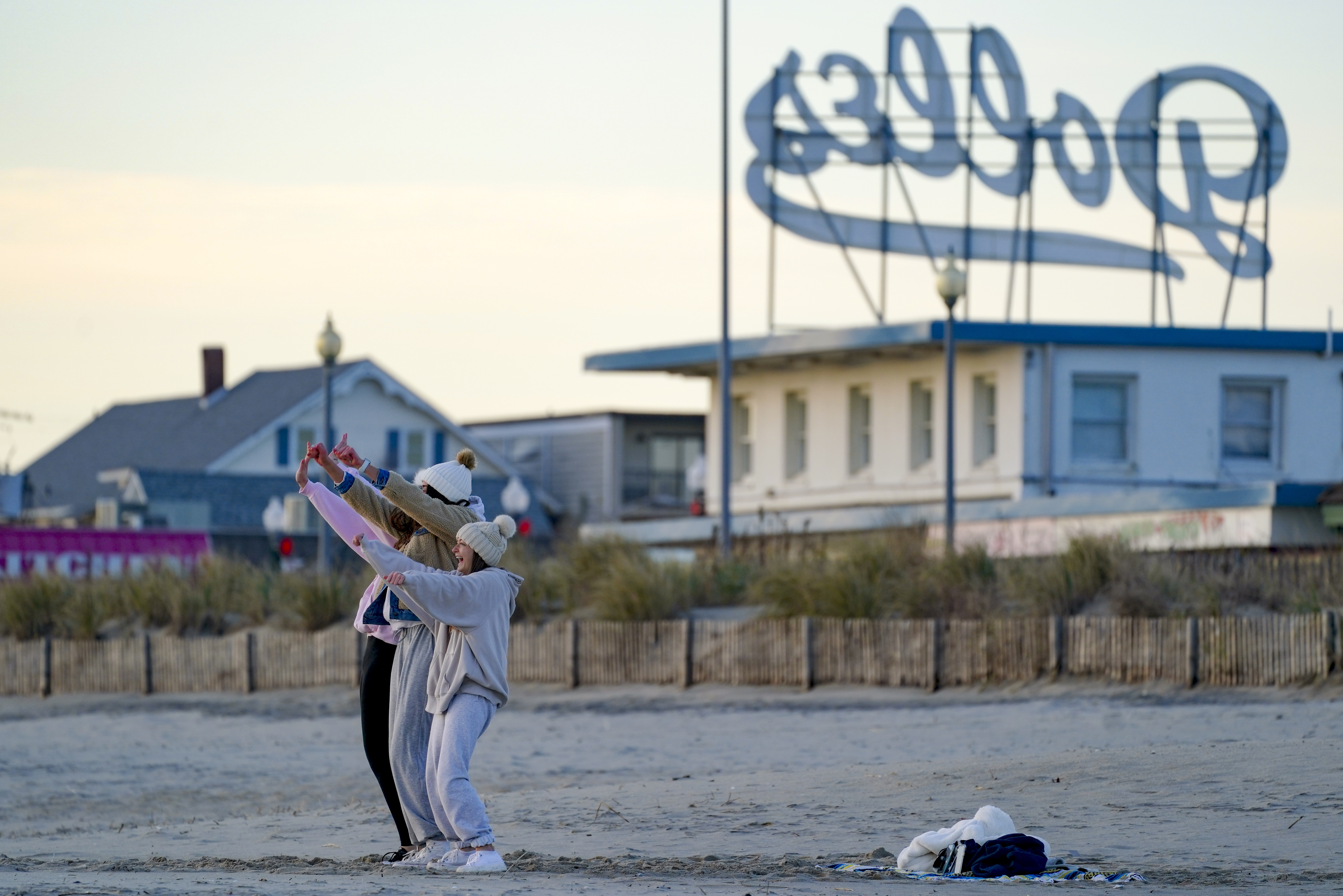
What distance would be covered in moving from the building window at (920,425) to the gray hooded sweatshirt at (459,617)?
23193 mm

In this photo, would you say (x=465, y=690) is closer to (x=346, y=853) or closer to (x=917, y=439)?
(x=346, y=853)

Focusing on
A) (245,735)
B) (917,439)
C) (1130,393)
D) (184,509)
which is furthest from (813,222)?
(184,509)

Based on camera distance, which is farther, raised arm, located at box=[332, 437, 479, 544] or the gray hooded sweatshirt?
raised arm, located at box=[332, 437, 479, 544]

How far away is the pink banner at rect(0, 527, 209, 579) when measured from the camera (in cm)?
3434

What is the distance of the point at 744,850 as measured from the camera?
886 cm

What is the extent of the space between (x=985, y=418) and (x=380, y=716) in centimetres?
2236

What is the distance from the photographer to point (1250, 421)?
29234mm

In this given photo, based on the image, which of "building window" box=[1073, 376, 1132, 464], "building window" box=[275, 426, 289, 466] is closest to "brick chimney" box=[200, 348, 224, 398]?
"building window" box=[275, 426, 289, 466]

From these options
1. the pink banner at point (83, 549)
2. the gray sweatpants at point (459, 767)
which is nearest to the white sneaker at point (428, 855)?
the gray sweatpants at point (459, 767)

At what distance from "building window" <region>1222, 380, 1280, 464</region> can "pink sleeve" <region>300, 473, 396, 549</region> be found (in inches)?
909

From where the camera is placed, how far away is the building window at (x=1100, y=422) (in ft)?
94.4

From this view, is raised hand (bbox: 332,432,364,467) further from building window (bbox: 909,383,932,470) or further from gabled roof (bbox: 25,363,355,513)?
gabled roof (bbox: 25,363,355,513)

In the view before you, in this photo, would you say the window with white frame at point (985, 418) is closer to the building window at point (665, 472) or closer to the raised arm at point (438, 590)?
the raised arm at point (438, 590)

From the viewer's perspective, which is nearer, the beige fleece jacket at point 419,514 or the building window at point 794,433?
the beige fleece jacket at point 419,514
